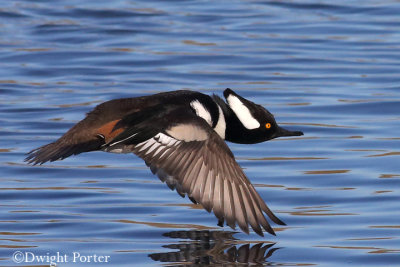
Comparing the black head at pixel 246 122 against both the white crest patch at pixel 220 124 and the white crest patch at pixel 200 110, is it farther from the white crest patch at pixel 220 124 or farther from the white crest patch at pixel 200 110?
the white crest patch at pixel 200 110

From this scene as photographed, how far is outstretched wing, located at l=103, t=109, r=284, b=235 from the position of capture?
6.27m

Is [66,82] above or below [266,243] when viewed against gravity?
above

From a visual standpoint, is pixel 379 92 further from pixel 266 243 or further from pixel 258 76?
pixel 266 243

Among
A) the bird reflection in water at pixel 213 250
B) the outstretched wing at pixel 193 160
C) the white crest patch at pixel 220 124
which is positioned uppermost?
the white crest patch at pixel 220 124

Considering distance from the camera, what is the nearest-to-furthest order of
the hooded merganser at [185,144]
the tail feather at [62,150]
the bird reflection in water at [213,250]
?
1. the bird reflection in water at [213,250]
2. the hooded merganser at [185,144]
3. the tail feather at [62,150]

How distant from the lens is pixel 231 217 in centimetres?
615

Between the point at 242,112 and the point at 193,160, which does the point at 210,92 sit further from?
the point at 193,160

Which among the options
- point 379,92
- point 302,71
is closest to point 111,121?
point 379,92

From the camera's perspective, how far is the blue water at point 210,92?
6.55m

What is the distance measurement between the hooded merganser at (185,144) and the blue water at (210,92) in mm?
323

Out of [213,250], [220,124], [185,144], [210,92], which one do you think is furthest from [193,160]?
[210,92]

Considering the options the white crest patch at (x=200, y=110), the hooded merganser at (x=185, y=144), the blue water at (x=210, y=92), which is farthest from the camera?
the white crest patch at (x=200, y=110)

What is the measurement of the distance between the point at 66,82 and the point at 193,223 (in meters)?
5.61

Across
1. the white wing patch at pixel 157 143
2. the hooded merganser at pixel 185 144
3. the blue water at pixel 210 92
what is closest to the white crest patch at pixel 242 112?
the hooded merganser at pixel 185 144
